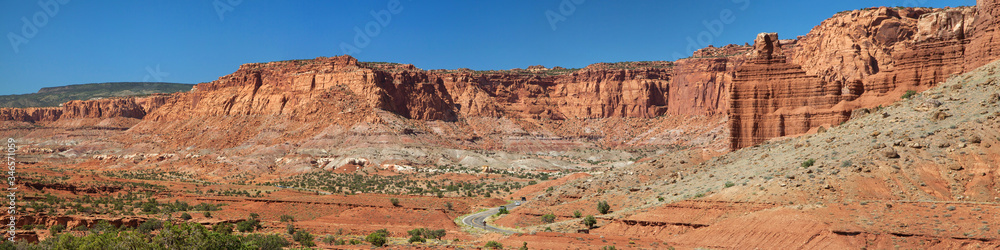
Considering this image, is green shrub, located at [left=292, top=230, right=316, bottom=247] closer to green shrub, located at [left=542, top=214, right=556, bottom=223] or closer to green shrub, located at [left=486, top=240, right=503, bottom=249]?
green shrub, located at [left=486, top=240, right=503, bottom=249]

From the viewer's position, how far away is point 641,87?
148500 mm

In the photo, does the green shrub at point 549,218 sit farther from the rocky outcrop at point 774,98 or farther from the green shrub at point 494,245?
the rocky outcrop at point 774,98

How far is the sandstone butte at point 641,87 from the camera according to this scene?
3719cm

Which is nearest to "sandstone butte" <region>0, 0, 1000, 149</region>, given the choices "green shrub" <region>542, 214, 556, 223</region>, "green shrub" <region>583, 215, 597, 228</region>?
"green shrub" <region>542, 214, 556, 223</region>

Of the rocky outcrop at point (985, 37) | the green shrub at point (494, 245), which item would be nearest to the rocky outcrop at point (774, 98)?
the rocky outcrop at point (985, 37)

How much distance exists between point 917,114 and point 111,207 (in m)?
43.6

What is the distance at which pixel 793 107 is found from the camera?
39.9 meters

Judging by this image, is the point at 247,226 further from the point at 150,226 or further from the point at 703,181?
the point at 703,181

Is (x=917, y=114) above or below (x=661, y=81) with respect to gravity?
below

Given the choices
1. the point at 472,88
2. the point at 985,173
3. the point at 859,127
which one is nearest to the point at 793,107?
the point at 859,127

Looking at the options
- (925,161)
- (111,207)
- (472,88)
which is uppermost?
(472,88)

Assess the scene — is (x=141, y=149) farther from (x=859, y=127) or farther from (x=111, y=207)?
(x=859, y=127)

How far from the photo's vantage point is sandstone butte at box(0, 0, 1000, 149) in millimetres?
37188

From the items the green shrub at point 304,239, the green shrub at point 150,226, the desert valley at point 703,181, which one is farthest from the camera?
the green shrub at point 150,226
